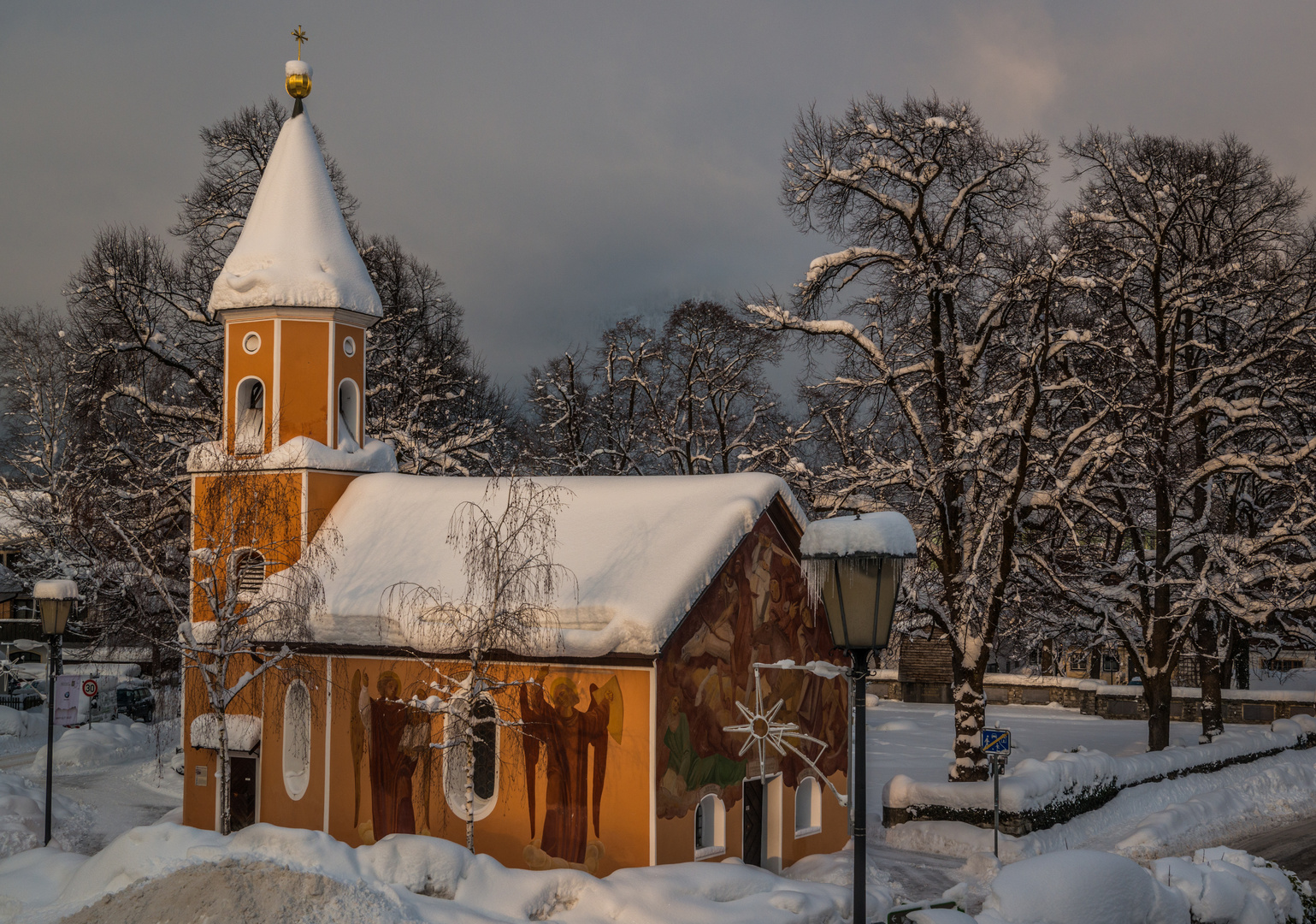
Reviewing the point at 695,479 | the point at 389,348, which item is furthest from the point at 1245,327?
the point at 389,348

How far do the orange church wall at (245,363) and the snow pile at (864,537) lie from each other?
50.5 feet

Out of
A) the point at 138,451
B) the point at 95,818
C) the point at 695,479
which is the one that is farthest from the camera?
the point at 138,451

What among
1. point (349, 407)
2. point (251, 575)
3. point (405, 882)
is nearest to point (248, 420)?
point (349, 407)

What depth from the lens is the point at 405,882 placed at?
1223cm

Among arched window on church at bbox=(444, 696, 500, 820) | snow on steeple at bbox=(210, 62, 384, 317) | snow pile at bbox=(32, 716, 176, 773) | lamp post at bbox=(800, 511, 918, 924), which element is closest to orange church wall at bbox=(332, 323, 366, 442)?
snow on steeple at bbox=(210, 62, 384, 317)

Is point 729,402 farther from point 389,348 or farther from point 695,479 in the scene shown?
point 695,479

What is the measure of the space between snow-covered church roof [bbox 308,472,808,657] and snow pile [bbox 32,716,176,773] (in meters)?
13.9

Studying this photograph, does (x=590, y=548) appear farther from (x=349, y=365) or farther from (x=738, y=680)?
(x=349, y=365)

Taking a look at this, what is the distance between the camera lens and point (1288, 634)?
3188 centimetres

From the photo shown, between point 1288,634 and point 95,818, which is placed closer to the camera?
point 95,818

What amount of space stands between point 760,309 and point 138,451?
17299 mm

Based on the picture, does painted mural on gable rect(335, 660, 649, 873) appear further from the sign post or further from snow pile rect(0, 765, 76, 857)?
the sign post

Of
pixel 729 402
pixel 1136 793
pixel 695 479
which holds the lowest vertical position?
pixel 1136 793

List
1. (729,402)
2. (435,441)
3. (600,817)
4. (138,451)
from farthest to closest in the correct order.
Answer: (729,402) → (435,441) → (138,451) → (600,817)
